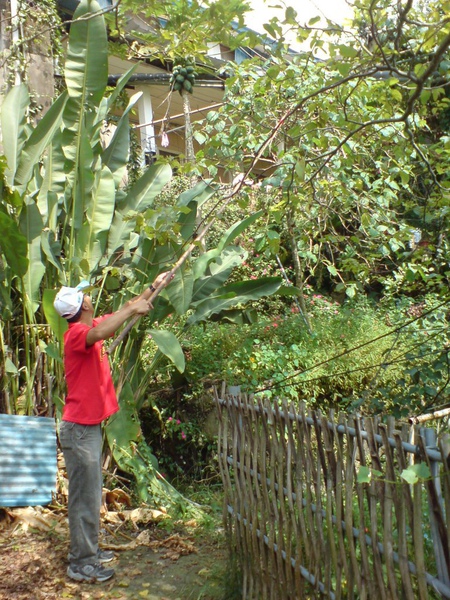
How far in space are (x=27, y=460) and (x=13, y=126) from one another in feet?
9.86

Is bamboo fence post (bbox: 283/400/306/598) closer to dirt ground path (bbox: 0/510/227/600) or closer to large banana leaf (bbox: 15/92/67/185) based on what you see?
dirt ground path (bbox: 0/510/227/600)

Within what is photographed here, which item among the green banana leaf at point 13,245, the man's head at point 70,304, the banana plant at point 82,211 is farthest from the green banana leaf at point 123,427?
the man's head at point 70,304

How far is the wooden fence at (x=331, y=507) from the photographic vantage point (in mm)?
2459

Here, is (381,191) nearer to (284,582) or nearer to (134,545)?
(134,545)

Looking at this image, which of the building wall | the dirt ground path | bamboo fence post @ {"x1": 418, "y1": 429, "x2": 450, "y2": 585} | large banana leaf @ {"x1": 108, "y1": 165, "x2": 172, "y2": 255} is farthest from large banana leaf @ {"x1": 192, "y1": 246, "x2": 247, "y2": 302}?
bamboo fence post @ {"x1": 418, "y1": 429, "x2": 450, "y2": 585}

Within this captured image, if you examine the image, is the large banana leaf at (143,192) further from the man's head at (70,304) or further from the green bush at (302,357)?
the man's head at (70,304)

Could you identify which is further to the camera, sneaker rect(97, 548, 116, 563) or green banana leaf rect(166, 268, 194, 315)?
green banana leaf rect(166, 268, 194, 315)

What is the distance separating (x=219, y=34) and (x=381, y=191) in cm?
418

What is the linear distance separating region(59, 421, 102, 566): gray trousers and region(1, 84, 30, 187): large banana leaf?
8.72ft

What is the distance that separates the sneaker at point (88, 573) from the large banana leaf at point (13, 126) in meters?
3.35

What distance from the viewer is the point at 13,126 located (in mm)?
6059

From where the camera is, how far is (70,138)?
20.2 ft

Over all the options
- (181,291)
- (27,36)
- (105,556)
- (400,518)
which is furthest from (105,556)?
(27,36)

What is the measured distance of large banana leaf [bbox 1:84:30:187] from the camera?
19.5 feet
